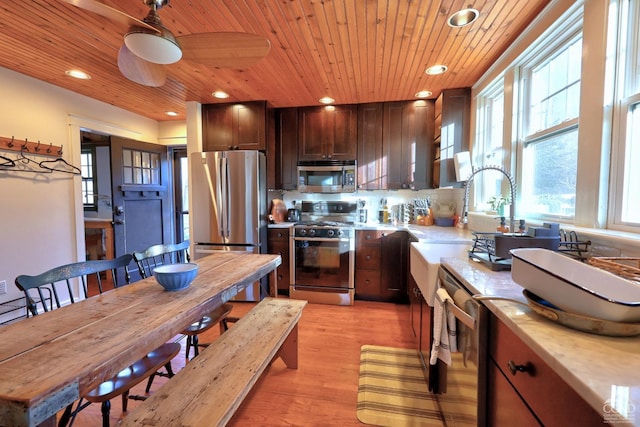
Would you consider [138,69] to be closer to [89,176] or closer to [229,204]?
[229,204]

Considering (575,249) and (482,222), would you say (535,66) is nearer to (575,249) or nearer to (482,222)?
(482,222)

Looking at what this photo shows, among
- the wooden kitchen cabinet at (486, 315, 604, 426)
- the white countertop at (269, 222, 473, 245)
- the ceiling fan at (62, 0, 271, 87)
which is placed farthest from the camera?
the white countertop at (269, 222, 473, 245)

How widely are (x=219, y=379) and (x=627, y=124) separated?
7.31 feet

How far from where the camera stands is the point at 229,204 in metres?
3.24

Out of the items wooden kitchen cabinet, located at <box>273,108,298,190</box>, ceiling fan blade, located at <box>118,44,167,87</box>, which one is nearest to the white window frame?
wooden kitchen cabinet, located at <box>273,108,298,190</box>

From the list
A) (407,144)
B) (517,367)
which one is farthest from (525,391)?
(407,144)

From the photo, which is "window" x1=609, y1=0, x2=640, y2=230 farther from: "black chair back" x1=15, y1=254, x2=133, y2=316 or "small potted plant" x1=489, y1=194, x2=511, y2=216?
"black chair back" x1=15, y1=254, x2=133, y2=316

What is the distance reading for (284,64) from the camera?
2.38 metres

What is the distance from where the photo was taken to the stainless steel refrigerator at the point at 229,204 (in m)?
3.19

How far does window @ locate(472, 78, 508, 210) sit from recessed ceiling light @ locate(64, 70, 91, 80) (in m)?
3.92

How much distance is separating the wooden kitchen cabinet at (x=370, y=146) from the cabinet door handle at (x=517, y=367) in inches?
108

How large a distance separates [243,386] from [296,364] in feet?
3.08

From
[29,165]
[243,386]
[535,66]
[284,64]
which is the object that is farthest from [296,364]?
[29,165]

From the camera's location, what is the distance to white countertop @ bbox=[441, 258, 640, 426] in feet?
1.49
